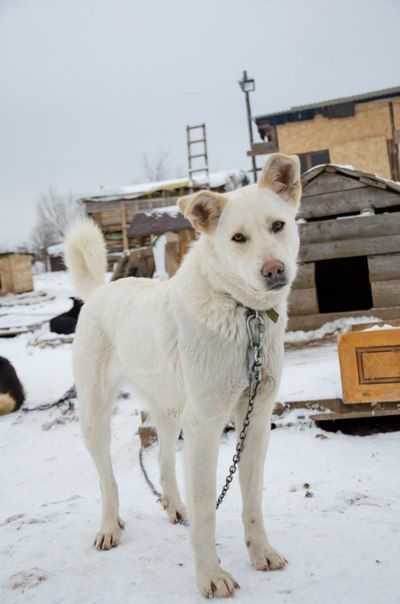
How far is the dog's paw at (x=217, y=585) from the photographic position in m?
2.07

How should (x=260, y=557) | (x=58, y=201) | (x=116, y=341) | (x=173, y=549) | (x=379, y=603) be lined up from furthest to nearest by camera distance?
(x=58, y=201) → (x=116, y=341) → (x=173, y=549) → (x=260, y=557) → (x=379, y=603)

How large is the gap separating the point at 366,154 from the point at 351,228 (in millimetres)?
7499

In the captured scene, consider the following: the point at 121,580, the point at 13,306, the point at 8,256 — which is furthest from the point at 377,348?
the point at 8,256

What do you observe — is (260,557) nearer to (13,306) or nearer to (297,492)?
(297,492)

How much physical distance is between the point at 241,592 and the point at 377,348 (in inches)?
94.7

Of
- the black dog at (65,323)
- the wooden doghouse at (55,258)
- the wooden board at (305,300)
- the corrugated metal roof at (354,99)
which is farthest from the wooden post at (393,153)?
the wooden doghouse at (55,258)

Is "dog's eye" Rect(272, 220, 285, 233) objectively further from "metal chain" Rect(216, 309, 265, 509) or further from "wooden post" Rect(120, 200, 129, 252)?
"wooden post" Rect(120, 200, 129, 252)

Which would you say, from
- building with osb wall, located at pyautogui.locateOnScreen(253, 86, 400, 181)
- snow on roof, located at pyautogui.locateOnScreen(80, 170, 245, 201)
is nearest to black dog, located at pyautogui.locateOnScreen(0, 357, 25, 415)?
building with osb wall, located at pyautogui.locateOnScreen(253, 86, 400, 181)

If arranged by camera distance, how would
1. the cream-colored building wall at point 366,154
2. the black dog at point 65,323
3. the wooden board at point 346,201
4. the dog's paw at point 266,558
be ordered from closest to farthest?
the dog's paw at point 266,558 → the wooden board at point 346,201 → the black dog at point 65,323 → the cream-colored building wall at point 366,154

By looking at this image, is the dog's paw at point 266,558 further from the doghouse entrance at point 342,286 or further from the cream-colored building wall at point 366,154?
the cream-colored building wall at point 366,154

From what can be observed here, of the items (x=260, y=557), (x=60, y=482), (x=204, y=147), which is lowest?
(x=60, y=482)

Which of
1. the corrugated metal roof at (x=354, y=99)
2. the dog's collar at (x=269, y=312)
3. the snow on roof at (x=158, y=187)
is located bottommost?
the dog's collar at (x=269, y=312)

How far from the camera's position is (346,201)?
7.34 meters

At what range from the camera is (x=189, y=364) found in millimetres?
2215
